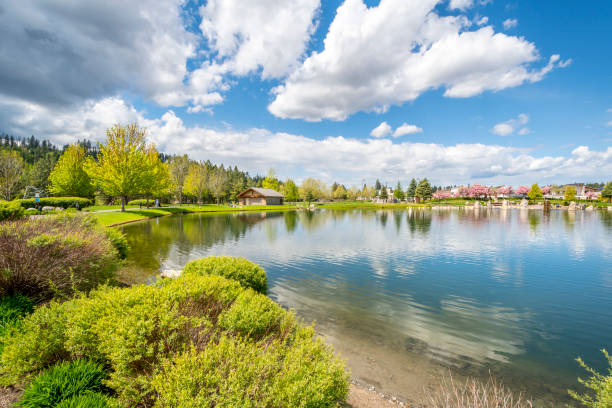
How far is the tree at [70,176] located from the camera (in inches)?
2191

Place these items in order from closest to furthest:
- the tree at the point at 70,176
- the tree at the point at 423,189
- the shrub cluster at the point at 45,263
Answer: the shrub cluster at the point at 45,263 < the tree at the point at 70,176 < the tree at the point at 423,189

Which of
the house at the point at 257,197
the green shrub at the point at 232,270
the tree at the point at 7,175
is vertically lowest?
the green shrub at the point at 232,270

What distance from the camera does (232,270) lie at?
31.2 feet

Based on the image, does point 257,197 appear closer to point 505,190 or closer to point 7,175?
point 7,175

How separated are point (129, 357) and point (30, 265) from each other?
6445mm

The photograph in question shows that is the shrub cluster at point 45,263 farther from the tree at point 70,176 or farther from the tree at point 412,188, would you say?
the tree at point 412,188

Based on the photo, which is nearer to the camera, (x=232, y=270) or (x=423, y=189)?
(x=232, y=270)

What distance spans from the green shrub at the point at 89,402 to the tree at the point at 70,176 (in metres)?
68.1

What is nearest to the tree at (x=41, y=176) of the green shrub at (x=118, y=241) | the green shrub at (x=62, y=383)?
the green shrub at (x=118, y=241)

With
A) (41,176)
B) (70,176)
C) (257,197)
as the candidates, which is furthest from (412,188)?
(41,176)

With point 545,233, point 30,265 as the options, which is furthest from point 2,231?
point 545,233

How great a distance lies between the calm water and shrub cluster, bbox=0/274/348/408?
3.32 metres

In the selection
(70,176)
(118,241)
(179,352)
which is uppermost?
(70,176)

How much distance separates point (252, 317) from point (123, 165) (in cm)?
5032
